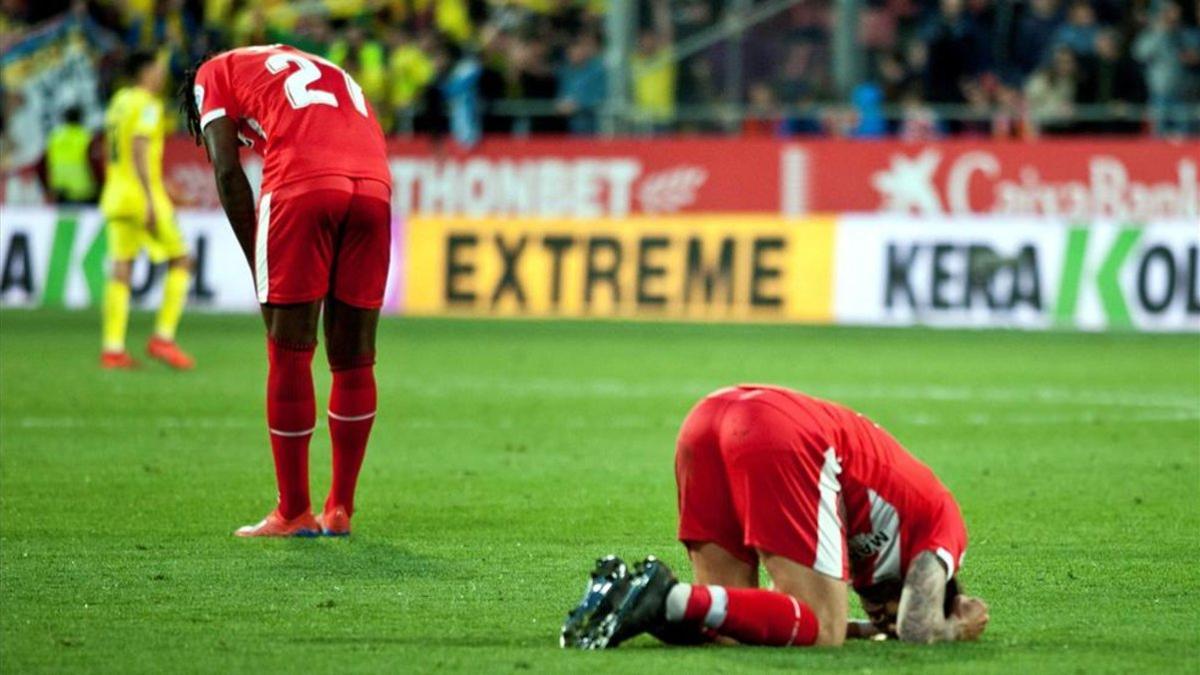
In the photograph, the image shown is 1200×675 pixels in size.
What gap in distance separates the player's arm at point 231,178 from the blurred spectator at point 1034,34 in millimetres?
17620

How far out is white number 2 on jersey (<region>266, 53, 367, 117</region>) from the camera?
28.9 ft

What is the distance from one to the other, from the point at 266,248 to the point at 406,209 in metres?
17.9

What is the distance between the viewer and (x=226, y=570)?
26.0ft

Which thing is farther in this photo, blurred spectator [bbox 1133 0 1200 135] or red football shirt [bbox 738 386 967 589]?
blurred spectator [bbox 1133 0 1200 135]

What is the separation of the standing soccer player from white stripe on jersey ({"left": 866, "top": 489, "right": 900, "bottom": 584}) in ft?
9.85

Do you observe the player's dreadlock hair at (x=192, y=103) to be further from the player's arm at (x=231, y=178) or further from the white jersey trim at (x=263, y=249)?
the white jersey trim at (x=263, y=249)

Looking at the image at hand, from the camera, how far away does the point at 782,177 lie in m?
25.5

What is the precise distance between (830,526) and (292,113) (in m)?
3.43

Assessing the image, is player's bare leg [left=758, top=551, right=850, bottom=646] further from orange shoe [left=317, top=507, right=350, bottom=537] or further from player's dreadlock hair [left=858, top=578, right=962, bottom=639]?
orange shoe [left=317, top=507, right=350, bottom=537]

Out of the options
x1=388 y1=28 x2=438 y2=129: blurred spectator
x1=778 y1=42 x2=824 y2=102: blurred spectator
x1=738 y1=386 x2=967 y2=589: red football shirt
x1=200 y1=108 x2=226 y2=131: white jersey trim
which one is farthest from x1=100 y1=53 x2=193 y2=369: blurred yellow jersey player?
x1=778 y1=42 x2=824 y2=102: blurred spectator

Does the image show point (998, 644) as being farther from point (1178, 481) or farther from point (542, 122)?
point (542, 122)

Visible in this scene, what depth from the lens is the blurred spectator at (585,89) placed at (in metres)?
26.5

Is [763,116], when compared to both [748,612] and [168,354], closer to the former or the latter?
[168,354]

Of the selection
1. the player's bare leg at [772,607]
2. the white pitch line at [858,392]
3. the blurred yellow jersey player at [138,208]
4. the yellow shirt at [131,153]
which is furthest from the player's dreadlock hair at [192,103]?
the yellow shirt at [131,153]
